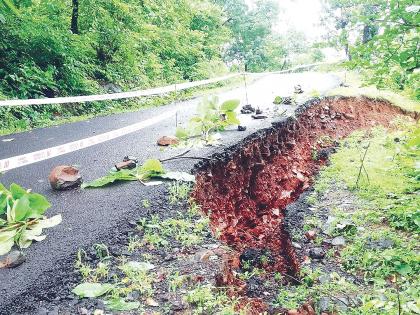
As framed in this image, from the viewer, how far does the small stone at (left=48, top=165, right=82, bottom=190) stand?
3603 mm

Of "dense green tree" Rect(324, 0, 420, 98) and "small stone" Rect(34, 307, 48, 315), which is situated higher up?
"dense green tree" Rect(324, 0, 420, 98)

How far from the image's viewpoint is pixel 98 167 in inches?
171

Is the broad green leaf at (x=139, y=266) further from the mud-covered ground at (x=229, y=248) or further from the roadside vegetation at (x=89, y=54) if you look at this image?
the roadside vegetation at (x=89, y=54)

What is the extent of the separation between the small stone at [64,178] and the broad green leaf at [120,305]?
5.55 ft

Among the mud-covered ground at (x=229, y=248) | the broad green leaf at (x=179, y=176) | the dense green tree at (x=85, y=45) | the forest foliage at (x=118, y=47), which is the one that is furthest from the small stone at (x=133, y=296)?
the dense green tree at (x=85, y=45)

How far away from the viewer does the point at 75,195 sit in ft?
11.7

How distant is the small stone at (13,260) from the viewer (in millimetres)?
2500

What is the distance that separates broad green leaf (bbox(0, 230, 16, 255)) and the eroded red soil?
1.49 m

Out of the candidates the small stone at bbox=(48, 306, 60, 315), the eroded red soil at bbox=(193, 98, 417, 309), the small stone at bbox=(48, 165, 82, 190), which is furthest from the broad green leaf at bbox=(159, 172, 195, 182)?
the small stone at bbox=(48, 306, 60, 315)

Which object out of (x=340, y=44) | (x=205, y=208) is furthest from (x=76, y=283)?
(x=340, y=44)

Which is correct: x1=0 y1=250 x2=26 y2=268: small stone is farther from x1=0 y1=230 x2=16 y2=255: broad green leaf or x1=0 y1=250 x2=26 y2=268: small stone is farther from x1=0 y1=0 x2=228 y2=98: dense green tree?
x1=0 y1=0 x2=228 y2=98: dense green tree

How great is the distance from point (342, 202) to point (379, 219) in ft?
2.32

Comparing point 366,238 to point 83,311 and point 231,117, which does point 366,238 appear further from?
point 83,311

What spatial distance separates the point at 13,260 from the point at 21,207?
0.42 meters
